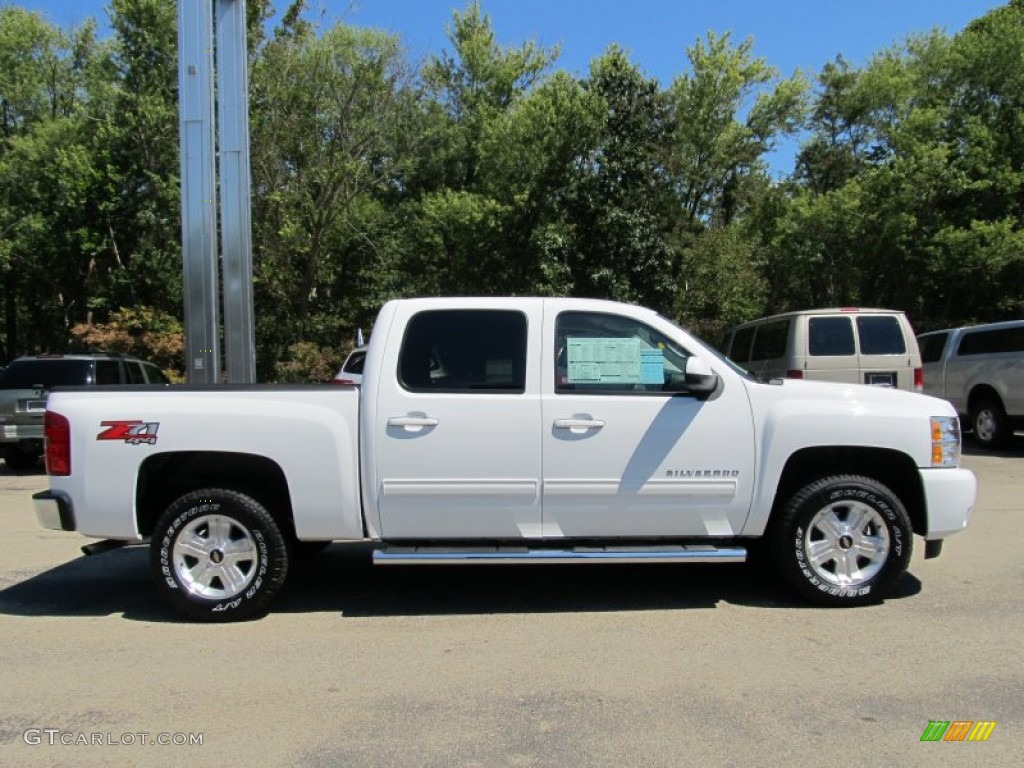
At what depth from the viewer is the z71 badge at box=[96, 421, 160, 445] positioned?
16.4 ft

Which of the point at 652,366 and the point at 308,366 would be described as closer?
the point at 652,366

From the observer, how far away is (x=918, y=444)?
203 inches

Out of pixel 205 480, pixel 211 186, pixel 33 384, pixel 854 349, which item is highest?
pixel 211 186

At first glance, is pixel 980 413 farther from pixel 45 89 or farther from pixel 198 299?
pixel 45 89

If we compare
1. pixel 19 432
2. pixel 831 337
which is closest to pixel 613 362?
pixel 831 337

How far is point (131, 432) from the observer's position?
5.01 m

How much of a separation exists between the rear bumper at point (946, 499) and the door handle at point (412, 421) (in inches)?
125

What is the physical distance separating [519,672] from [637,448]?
1.55 meters

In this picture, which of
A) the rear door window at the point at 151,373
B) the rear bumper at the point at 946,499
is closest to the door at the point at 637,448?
the rear bumper at the point at 946,499

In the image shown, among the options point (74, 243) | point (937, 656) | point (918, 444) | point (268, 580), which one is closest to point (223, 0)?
point (268, 580)

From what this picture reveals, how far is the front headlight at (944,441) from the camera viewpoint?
517 cm

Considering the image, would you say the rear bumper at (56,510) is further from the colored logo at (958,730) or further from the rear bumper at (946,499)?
the rear bumper at (946,499)

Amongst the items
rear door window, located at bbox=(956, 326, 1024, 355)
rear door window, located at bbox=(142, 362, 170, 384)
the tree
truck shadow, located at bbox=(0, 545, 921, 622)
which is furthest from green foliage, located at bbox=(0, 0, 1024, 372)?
truck shadow, located at bbox=(0, 545, 921, 622)

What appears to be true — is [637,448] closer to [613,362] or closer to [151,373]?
[613,362]
